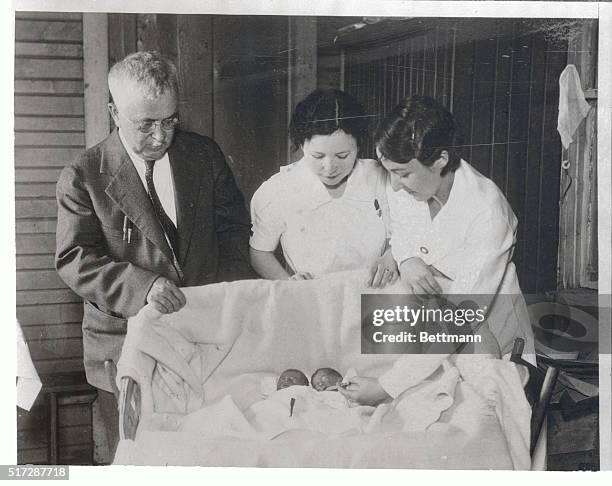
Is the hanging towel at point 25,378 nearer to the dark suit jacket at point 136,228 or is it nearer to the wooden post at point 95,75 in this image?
the dark suit jacket at point 136,228

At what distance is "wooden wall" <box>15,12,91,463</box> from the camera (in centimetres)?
256

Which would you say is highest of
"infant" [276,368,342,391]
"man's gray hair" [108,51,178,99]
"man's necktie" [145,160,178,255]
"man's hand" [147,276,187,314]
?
"man's gray hair" [108,51,178,99]

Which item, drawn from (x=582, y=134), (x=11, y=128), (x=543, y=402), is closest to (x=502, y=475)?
(x=543, y=402)

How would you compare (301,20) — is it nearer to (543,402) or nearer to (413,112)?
(413,112)

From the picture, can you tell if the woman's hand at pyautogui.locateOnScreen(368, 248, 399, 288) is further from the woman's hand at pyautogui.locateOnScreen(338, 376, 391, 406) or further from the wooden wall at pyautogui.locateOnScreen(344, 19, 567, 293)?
the wooden wall at pyautogui.locateOnScreen(344, 19, 567, 293)

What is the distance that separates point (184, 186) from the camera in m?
2.58

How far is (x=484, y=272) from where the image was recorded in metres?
2.55

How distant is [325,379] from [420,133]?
839 millimetres

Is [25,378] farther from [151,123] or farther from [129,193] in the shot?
[151,123]

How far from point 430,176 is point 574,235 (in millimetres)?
506

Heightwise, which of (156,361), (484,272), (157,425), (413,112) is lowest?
(157,425)

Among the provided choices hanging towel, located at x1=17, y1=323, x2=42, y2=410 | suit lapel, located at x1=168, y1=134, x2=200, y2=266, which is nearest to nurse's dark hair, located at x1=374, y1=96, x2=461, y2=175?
suit lapel, located at x1=168, y1=134, x2=200, y2=266

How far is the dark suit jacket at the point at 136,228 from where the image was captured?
8.40 feet

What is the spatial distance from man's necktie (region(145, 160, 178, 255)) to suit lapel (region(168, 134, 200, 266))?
23mm
